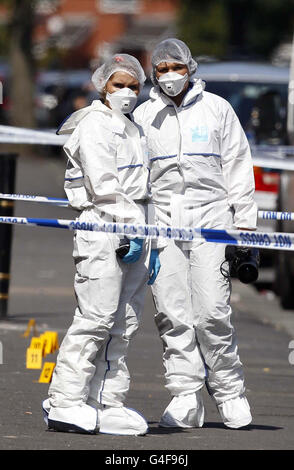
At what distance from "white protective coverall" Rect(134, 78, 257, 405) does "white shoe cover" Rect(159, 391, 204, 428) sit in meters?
0.04

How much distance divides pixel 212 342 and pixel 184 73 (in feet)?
4.53

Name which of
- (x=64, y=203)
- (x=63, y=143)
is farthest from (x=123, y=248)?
(x=63, y=143)

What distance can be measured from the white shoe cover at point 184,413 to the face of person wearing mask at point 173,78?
154 cm

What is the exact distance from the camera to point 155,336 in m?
11.3

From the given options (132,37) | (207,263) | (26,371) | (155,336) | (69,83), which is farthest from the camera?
(132,37)

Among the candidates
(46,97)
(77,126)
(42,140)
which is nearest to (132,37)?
(46,97)

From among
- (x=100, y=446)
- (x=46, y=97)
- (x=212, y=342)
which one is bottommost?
(x=100, y=446)

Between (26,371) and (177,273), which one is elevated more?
(177,273)

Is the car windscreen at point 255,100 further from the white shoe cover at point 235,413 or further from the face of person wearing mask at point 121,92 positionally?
the face of person wearing mask at point 121,92

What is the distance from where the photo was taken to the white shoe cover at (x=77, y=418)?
22.7 ft

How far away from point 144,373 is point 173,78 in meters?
2.65

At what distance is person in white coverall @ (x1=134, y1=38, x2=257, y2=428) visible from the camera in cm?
733

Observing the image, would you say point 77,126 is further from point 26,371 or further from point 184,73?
point 26,371

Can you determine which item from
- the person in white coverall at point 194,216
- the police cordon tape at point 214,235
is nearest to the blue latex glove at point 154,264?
the person in white coverall at point 194,216
